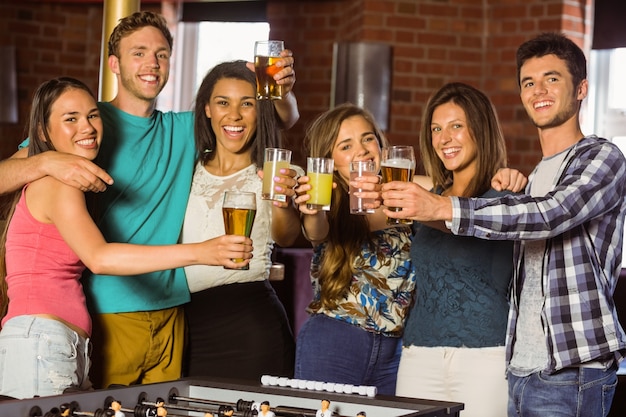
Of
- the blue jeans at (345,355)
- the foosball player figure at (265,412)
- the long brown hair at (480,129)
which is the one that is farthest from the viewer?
the blue jeans at (345,355)

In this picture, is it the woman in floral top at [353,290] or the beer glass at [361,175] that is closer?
the beer glass at [361,175]

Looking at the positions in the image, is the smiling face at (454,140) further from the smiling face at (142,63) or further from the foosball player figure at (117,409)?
the foosball player figure at (117,409)

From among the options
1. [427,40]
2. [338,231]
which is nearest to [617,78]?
[427,40]

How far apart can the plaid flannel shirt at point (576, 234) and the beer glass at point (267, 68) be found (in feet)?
2.12

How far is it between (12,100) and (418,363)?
4.51 meters

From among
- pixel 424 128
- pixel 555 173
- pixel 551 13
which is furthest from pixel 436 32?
pixel 555 173

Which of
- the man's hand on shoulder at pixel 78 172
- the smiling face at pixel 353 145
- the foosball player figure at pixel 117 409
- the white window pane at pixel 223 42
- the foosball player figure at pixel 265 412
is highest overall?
the white window pane at pixel 223 42

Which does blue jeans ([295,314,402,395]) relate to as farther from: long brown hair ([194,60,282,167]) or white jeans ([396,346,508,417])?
long brown hair ([194,60,282,167])

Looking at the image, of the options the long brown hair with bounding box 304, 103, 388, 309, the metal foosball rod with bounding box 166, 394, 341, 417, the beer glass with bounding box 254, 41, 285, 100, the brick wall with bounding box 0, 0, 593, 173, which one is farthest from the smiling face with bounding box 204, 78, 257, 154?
the brick wall with bounding box 0, 0, 593, 173

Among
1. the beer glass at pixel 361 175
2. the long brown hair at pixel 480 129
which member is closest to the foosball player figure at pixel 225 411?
the beer glass at pixel 361 175

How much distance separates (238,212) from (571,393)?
1.01 m

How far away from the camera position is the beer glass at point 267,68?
2545 mm

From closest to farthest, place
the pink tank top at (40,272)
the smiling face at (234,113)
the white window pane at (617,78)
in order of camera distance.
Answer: the pink tank top at (40,272), the smiling face at (234,113), the white window pane at (617,78)

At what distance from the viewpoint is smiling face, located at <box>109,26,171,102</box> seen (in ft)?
9.55
